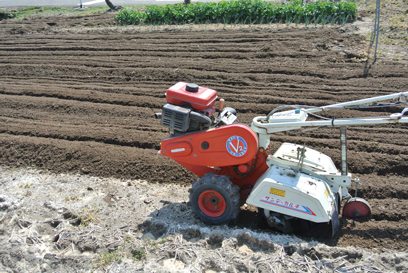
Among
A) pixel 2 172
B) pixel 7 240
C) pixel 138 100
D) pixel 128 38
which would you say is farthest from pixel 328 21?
pixel 7 240

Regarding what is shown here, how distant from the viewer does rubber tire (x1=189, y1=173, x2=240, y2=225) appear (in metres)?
4.85

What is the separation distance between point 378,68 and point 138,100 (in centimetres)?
637

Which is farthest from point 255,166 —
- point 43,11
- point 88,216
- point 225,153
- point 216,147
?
point 43,11

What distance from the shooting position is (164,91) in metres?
9.75

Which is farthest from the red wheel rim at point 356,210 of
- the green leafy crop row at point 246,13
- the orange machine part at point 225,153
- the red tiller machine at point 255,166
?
the green leafy crop row at point 246,13

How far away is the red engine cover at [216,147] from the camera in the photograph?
15.7 ft

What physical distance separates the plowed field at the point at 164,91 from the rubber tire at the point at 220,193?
45cm

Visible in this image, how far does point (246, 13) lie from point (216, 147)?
11726mm

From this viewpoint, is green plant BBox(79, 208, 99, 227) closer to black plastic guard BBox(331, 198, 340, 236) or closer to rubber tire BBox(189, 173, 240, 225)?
rubber tire BBox(189, 173, 240, 225)

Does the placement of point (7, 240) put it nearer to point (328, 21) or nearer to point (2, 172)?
point (2, 172)

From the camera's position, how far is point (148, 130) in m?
8.05

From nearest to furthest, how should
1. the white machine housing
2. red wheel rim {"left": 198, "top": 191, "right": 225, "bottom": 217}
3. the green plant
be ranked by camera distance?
the white machine housing
red wheel rim {"left": 198, "top": 191, "right": 225, "bottom": 217}
the green plant

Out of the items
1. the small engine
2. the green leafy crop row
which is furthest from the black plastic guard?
the green leafy crop row

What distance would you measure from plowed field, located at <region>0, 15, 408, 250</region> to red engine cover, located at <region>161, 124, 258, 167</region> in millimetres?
1029
